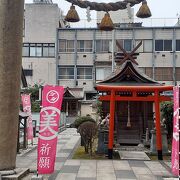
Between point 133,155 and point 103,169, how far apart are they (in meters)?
4.33

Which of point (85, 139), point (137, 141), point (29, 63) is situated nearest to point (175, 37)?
point (29, 63)

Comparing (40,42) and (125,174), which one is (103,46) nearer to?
(40,42)

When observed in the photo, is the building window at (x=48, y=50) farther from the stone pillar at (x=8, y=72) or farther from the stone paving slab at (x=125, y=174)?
the stone pillar at (x=8, y=72)

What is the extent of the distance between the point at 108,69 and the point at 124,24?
7.50m

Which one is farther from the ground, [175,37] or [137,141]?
[175,37]

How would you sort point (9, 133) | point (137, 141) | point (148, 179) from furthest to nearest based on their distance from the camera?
point (137, 141) < point (148, 179) < point (9, 133)

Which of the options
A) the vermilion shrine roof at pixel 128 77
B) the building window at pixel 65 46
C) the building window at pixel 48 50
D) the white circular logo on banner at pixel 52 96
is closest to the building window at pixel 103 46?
the building window at pixel 65 46

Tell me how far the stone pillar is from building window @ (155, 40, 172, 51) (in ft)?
148

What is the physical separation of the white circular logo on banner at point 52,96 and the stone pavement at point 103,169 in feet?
7.40

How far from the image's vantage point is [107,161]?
16.1 m

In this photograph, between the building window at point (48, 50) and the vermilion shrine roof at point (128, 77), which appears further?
the building window at point (48, 50)

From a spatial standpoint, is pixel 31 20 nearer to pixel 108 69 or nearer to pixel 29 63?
pixel 29 63

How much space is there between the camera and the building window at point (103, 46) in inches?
2095

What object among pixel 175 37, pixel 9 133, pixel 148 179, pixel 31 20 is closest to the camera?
pixel 9 133
